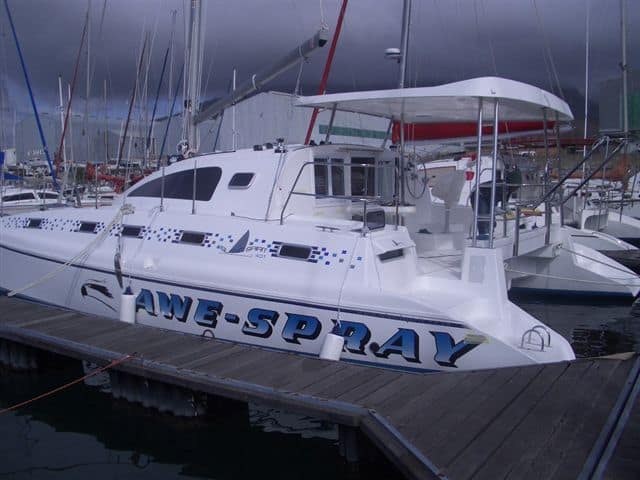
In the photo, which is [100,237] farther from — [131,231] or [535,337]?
[535,337]

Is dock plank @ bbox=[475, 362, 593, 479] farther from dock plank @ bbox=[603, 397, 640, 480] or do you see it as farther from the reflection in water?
the reflection in water

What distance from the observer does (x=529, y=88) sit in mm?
6133

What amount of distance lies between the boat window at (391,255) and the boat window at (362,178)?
5.63 feet

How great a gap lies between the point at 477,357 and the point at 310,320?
1626 millimetres

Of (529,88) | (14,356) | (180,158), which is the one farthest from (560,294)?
(14,356)

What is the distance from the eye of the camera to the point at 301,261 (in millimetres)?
6223

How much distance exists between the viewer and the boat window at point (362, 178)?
7.89m

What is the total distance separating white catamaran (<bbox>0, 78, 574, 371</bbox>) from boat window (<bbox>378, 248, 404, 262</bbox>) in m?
0.02

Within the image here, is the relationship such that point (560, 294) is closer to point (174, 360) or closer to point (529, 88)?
point (529, 88)

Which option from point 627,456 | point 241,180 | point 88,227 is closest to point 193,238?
point 241,180

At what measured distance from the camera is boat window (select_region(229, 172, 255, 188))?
7238 millimetres

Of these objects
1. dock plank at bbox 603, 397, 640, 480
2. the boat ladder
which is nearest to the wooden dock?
dock plank at bbox 603, 397, 640, 480

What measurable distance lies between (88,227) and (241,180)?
234 cm

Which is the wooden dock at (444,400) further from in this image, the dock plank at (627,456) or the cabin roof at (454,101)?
the cabin roof at (454,101)
